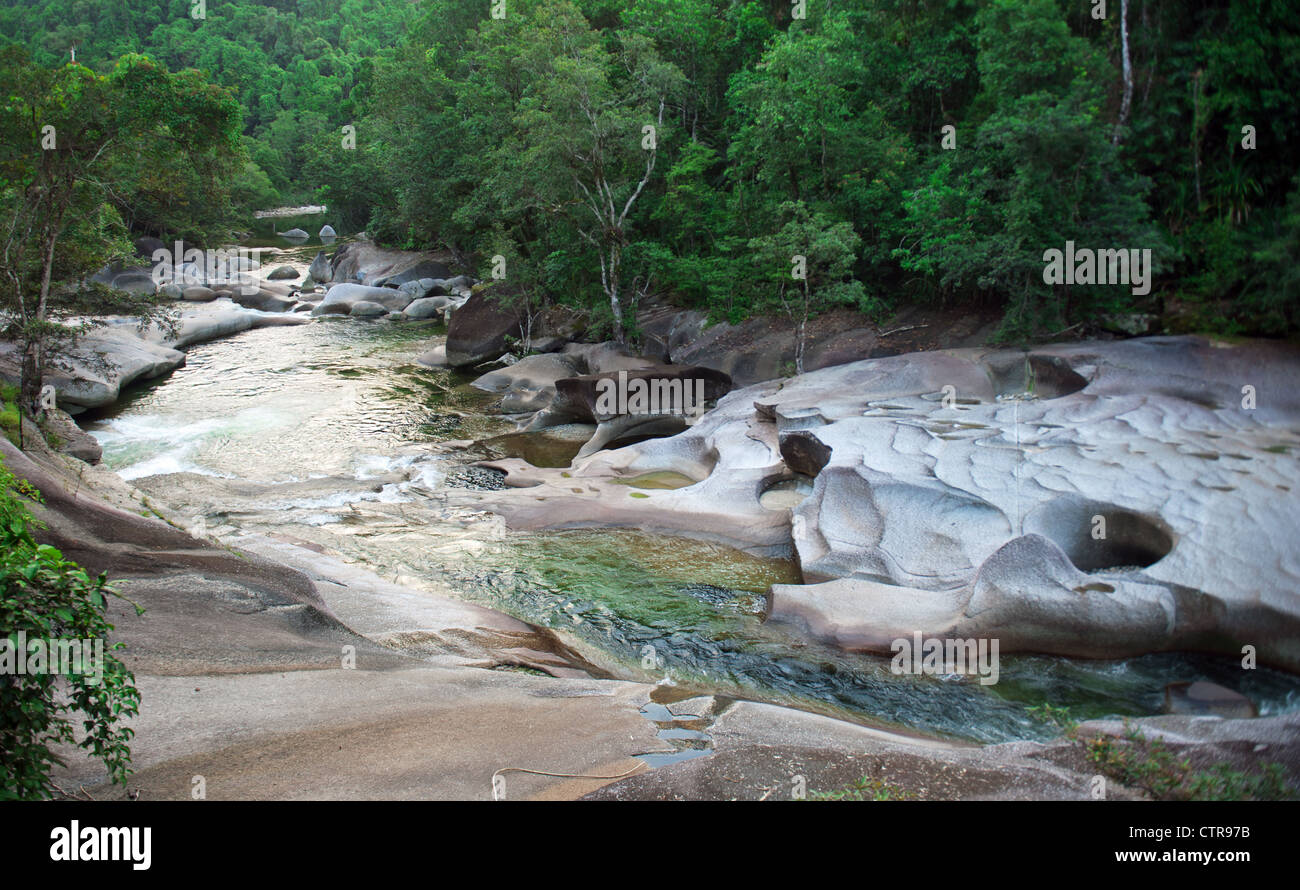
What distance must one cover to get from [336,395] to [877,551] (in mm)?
18398

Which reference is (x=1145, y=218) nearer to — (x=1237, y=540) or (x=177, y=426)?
(x=1237, y=540)

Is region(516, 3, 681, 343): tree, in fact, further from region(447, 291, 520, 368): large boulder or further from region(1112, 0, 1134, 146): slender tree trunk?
region(1112, 0, 1134, 146): slender tree trunk

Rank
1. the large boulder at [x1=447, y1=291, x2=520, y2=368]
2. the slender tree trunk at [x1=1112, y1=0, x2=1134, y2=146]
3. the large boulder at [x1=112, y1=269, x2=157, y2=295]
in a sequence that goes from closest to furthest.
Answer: the slender tree trunk at [x1=1112, y1=0, x2=1134, y2=146]
the large boulder at [x1=447, y1=291, x2=520, y2=368]
the large boulder at [x1=112, y1=269, x2=157, y2=295]

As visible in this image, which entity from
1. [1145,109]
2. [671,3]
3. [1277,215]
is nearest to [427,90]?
[671,3]

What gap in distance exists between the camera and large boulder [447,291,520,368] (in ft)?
94.7

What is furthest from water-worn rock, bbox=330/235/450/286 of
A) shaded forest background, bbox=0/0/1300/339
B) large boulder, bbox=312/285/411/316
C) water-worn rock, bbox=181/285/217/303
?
water-worn rock, bbox=181/285/217/303

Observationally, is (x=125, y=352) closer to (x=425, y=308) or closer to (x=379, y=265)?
(x=425, y=308)

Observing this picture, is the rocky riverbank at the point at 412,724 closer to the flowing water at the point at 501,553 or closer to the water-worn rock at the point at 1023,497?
the flowing water at the point at 501,553

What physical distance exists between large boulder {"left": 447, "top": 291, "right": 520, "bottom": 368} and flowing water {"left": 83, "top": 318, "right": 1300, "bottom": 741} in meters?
1.78

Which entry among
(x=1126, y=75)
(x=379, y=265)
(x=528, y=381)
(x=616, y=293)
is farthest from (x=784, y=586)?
(x=379, y=265)

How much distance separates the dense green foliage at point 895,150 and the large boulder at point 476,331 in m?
1.80

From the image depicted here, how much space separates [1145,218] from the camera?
17.3m

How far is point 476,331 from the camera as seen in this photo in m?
29.0

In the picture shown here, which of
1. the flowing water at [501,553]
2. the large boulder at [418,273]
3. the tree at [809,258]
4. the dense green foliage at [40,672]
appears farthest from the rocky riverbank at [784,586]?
the large boulder at [418,273]
